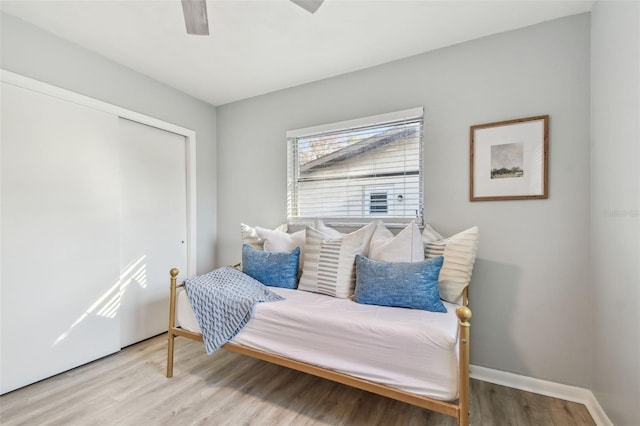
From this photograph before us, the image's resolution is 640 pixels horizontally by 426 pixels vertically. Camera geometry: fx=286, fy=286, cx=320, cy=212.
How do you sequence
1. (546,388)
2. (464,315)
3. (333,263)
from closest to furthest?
(464,315) < (546,388) < (333,263)

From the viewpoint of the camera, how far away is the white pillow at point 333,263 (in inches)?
81.7

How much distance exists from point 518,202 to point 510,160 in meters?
0.31

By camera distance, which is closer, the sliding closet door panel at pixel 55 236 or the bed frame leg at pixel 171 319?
the sliding closet door panel at pixel 55 236

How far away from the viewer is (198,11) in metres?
1.50

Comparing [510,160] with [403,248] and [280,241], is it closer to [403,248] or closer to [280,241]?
[403,248]

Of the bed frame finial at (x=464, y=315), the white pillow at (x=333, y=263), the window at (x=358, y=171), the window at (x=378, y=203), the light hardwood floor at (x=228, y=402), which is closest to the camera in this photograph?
the bed frame finial at (x=464, y=315)

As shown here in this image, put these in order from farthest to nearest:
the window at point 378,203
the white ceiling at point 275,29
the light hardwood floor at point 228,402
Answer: the window at point 378,203 → the white ceiling at point 275,29 → the light hardwood floor at point 228,402

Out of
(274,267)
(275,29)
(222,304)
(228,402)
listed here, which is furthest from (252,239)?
(275,29)

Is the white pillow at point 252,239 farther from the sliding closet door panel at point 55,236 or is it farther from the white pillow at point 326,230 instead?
the sliding closet door panel at point 55,236

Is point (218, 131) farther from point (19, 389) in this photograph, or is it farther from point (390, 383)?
point (390, 383)

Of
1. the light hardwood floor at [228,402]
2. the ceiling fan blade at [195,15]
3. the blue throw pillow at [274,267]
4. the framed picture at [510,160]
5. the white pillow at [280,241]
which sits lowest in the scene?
the light hardwood floor at [228,402]

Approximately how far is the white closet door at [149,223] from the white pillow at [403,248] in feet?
7.11

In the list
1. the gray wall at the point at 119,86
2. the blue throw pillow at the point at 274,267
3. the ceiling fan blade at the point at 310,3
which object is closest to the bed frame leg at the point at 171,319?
the blue throw pillow at the point at 274,267

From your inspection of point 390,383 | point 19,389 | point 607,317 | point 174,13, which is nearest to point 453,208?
point 607,317
